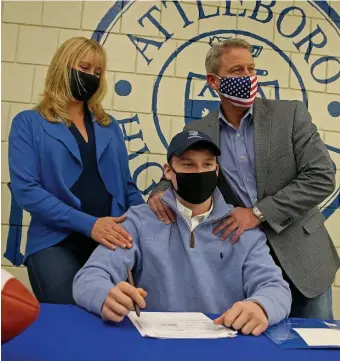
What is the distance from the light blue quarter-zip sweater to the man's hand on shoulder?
0.06ft

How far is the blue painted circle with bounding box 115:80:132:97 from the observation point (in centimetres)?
244

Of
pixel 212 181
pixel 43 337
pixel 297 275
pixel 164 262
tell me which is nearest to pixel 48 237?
pixel 164 262

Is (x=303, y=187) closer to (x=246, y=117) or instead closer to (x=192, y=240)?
(x=246, y=117)

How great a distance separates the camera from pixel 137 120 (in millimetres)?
2445

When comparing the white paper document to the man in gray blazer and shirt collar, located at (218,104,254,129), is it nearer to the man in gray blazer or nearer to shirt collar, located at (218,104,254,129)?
the man in gray blazer

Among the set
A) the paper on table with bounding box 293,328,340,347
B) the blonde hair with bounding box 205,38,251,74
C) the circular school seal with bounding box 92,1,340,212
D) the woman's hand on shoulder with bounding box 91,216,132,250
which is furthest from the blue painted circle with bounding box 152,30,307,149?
the paper on table with bounding box 293,328,340,347

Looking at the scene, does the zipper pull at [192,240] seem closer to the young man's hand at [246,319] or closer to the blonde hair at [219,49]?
the young man's hand at [246,319]

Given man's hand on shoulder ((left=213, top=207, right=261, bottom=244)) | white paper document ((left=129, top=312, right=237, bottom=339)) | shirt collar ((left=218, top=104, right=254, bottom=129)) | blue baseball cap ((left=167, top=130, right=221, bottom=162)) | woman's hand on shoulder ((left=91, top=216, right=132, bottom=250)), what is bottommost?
white paper document ((left=129, top=312, right=237, bottom=339))

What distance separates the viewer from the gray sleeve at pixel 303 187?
61.6 inches

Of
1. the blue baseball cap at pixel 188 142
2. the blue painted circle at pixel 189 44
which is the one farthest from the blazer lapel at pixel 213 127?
the blue painted circle at pixel 189 44

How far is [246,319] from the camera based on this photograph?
3.39ft

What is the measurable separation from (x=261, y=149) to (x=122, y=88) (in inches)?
40.3

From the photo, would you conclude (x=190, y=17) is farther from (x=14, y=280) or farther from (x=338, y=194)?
(x=14, y=280)

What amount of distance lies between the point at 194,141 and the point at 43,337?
0.73 meters
